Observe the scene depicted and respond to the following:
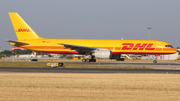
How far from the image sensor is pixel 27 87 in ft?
45.9

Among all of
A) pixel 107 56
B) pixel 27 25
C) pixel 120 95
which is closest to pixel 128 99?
pixel 120 95

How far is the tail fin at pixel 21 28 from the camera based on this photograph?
5000cm

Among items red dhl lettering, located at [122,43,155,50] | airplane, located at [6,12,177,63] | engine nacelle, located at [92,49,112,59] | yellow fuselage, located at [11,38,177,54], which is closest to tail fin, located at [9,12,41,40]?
airplane, located at [6,12,177,63]

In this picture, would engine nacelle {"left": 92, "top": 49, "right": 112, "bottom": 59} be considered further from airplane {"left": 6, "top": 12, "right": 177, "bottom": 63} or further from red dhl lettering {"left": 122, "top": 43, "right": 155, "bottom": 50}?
red dhl lettering {"left": 122, "top": 43, "right": 155, "bottom": 50}

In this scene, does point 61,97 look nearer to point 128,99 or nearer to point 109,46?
point 128,99

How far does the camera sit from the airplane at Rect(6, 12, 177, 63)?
4619 cm

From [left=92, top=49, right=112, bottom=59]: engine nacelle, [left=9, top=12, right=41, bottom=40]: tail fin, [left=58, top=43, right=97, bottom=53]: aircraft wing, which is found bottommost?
[left=92, top=49, right=112, bottom=59]: engine nacelle

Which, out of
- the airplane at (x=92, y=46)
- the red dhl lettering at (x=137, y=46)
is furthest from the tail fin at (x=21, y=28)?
the red dhl lettering at (x=137, y=46)

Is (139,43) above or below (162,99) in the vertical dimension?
above

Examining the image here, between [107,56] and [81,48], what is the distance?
4826mm

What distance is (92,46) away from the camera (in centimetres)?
4753

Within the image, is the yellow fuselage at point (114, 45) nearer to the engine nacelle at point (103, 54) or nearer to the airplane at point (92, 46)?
the airplane at point (92, 46)

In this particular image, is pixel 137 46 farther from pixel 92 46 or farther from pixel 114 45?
pixel 92 46

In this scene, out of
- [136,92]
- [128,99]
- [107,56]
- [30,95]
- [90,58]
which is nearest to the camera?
[128,99]
